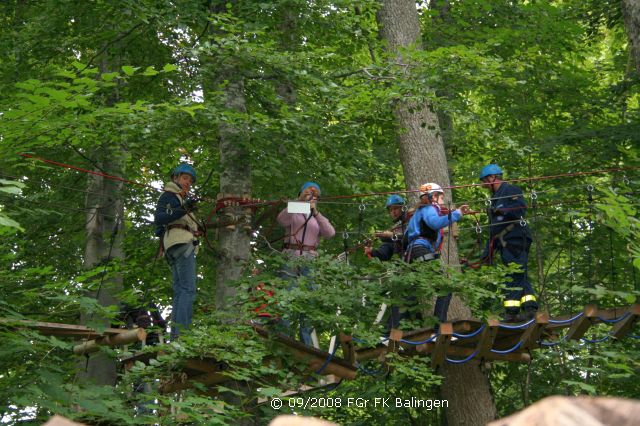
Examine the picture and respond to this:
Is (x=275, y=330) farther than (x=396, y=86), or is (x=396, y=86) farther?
(x=396, y=86)

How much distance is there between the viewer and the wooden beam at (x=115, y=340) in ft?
27.6

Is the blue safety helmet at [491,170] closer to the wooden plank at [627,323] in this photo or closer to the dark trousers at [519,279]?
the dark trousers at [519,279]

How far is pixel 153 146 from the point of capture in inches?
397

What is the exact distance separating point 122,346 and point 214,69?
9.66ft

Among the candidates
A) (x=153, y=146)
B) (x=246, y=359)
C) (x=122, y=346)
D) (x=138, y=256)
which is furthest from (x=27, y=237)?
(x=246, y=359)

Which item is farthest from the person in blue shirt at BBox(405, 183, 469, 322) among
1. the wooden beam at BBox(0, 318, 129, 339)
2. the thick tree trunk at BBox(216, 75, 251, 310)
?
the wooden beam at BBox(0, 318, 129, 339)

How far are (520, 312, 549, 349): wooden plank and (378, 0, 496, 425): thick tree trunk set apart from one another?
3.64ft

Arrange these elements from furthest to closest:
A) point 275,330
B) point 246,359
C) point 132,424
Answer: point 275,330, point 246,359, point 132,424

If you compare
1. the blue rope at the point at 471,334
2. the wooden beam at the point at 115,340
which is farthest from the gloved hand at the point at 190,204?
the blue rope at the point at 471,334

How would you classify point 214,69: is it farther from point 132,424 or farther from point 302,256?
point 132,424

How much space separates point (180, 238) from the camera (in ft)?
29.0

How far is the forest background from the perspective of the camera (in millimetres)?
7621

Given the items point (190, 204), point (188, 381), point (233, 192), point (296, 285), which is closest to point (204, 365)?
point (188, 381)

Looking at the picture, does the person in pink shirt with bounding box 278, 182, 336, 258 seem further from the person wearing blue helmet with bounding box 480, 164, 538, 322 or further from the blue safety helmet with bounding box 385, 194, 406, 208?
the person wearing blue helmet with bounding box 480, 164, 538, 322
